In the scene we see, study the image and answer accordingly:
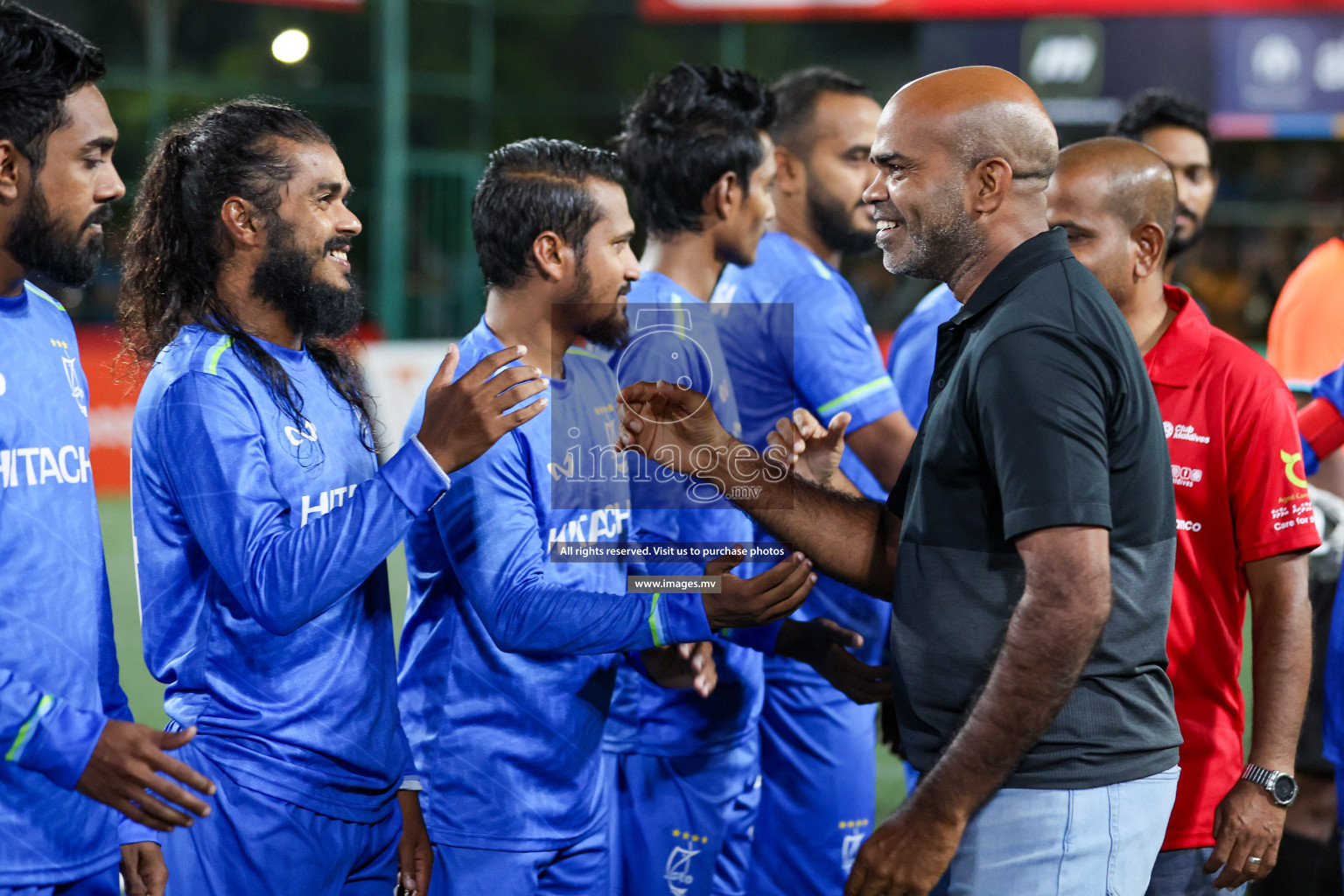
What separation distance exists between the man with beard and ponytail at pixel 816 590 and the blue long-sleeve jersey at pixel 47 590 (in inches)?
74.8

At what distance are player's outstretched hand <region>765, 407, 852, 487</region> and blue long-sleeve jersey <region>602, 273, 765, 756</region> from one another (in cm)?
29

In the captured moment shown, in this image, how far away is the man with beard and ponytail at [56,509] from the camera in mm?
2074

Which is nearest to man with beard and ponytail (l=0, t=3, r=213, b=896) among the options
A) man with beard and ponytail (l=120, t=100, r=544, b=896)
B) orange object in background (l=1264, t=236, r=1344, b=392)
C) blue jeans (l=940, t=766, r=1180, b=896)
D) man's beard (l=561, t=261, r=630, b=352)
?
man with beard and ponytail (l=120, t=100, r=544, b=896)

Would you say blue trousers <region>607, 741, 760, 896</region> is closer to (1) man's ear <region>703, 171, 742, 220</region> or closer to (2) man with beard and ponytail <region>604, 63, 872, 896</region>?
(2) man with beard and ponytail <region>604, 63, 872, 896</region>

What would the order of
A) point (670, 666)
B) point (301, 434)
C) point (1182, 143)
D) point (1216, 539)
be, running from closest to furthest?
point (301, 434) < point (1216, 539) < point (670, 666) < point (1182, 143)

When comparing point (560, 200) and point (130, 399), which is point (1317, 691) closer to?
point (560, 200)

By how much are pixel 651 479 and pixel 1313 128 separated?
14409mm

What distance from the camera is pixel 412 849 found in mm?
2771

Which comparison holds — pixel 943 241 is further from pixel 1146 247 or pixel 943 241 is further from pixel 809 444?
pixel 1146 247

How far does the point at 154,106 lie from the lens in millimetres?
17578

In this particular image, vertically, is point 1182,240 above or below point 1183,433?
above

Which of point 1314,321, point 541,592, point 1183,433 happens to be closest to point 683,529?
point 541,592

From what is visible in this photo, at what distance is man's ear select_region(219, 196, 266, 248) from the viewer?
257 cm

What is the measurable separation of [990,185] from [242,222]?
153cm
